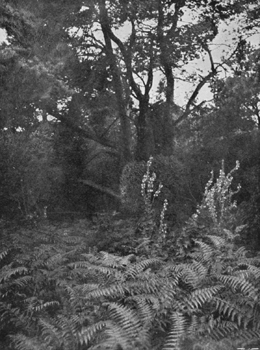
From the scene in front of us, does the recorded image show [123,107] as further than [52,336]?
Yes

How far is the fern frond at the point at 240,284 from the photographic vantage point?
419 cm

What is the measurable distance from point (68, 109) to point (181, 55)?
3.64 metres

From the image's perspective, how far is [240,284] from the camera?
4.33 m

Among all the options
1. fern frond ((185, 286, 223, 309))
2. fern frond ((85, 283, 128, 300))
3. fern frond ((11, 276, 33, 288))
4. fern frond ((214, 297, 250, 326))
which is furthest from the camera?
fern frond ((11, 276, 33, 288))

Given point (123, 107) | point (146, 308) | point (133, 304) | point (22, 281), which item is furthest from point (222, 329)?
point (123, 107)

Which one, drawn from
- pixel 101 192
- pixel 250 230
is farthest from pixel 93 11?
pixel 250 230

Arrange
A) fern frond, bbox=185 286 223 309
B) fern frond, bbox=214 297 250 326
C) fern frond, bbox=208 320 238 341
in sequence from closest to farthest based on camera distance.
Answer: fern frond, bbox=208 320 238 341 < fern frond, bbox=214 297 250 326 < fern frond, bbox=185 286 223 309

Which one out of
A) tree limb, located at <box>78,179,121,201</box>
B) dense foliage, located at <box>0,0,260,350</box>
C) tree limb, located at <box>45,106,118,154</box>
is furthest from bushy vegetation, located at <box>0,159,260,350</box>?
tree limb, located at <box>45,106,118,154</box>

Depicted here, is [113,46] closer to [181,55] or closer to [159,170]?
[181,55]

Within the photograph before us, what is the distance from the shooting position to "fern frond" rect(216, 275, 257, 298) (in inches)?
165

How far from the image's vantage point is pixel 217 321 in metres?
4.09

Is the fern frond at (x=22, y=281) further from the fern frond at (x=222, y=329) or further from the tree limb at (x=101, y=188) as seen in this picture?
the tree limb at (x=101, y=188)

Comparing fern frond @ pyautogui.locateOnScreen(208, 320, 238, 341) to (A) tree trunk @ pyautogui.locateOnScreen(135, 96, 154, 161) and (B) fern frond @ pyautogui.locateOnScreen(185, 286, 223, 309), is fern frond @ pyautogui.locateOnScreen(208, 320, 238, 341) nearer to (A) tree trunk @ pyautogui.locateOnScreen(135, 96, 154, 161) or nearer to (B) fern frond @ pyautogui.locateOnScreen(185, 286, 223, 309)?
(B) fern frond @ pyautogui.locateOnScreen(185, 286, 223, 309)

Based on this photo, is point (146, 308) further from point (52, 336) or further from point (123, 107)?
point (123, 107)
